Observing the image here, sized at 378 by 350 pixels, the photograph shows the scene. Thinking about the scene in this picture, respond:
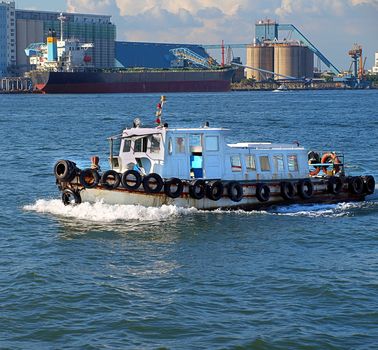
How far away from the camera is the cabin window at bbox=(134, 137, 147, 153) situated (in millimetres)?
27312

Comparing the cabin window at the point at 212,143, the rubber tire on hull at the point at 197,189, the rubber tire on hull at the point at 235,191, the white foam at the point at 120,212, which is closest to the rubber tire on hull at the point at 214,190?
the rubber tire on hull at the point at 197,189

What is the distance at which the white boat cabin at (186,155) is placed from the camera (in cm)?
2705

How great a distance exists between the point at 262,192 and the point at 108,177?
4.91 m

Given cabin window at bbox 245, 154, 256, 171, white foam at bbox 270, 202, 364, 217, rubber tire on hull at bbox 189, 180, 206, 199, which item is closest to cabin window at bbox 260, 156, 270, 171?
cabin window at bbox 245, 154, 256, 171

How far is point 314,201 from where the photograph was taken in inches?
1153

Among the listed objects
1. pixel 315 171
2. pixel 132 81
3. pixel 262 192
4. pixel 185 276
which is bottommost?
pixel 185 276

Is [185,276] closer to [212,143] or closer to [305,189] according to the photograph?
[212,143]

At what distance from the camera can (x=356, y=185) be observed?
3045 centimetres

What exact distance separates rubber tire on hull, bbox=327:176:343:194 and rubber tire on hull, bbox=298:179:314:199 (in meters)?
0.89

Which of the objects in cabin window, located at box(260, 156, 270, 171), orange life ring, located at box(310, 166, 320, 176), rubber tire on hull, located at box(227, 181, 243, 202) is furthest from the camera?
orange life ring, located at box(310, 166, 320, 176)

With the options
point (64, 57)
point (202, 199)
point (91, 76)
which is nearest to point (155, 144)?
point (202, 199)

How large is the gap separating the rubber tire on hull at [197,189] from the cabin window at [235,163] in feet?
4.99

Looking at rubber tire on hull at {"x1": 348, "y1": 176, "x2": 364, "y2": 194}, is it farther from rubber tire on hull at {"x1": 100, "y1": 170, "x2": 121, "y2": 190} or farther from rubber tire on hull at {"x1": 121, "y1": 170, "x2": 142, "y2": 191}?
rubber tire on hull at {"x1": 100, "y1": 170, "x2": 121, "y2": 190}

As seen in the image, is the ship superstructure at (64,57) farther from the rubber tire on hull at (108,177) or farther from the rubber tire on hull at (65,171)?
the rubber tire on hull at (108,177)
